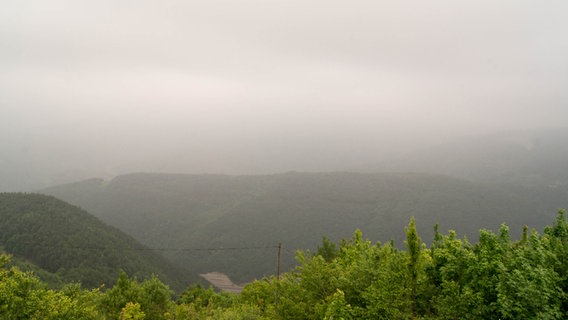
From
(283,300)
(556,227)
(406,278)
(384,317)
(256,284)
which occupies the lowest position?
(256,284)

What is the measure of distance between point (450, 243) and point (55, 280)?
18461 cm

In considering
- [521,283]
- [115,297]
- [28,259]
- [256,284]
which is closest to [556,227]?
[521,283]

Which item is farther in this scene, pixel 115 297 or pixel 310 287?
pixel 115 297

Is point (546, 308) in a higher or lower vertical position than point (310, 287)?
higher

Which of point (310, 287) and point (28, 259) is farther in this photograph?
point (28, 259)

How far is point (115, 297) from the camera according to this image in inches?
2307

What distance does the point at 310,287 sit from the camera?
29875 millimetres

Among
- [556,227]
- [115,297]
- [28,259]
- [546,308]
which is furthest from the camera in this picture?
[28,259]

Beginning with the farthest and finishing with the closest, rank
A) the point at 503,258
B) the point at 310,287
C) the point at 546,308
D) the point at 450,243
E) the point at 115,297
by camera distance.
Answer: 1. the point at 115,297
2. the point at 310,287
3. the point at 450,243
4. the point at 503,258
5. the point at 546,308

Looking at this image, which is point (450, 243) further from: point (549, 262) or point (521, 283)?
point (521, 283)

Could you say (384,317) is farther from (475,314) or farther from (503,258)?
(503,258)

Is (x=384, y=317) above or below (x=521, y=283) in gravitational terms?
below

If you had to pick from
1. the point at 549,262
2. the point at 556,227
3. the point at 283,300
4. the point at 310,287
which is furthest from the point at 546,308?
the point at 283,300

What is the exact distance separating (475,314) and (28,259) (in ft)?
762
